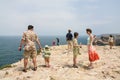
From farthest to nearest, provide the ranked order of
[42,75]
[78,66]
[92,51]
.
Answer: [78,66] → [92,51] → [42,75]

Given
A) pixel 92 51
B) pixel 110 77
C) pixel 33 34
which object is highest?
pixel 33 34

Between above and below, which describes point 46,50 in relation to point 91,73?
above

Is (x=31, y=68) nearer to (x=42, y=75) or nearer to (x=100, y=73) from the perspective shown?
(x=42, y=75)

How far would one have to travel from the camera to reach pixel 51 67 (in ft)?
53.3

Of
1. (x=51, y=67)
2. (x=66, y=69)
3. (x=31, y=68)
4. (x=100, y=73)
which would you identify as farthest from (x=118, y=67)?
(x=31, y=68)

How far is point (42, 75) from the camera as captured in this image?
1414 centimetres

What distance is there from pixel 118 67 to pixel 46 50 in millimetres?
4939

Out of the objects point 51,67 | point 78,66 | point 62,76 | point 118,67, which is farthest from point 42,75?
point 118,67

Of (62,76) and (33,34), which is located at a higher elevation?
(33,34)

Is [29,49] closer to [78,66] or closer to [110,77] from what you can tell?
[78,66]

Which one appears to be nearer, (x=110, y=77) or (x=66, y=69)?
(x=110, y=77)

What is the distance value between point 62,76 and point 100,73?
8.08 ft

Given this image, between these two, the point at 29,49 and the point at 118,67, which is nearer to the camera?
the point at 29,49

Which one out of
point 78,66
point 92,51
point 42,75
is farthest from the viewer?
point 78,66
